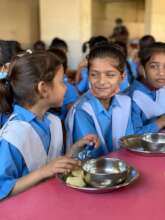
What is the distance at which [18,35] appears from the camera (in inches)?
265

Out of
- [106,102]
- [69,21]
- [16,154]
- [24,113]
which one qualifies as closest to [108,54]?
[106,102]

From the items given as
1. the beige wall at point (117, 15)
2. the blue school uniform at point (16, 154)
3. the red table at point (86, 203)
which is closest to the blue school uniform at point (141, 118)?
the blue school uniform at point (16, 154)

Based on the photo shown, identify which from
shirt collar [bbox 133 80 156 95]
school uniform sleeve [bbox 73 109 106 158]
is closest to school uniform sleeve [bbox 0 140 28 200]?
school uniform sleeve [bbox 73 109 106 158]

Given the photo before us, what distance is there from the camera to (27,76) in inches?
53.6

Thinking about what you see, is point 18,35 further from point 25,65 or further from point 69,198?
point 69,198

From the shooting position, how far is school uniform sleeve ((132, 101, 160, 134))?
1800 millimetres

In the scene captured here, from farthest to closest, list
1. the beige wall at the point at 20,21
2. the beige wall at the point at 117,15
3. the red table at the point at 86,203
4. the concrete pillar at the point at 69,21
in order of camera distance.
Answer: the beige wall at the point at 117,15 → the beige wall at the point at 20,21 → the concrete pillar at the point at 69,21 → the red table at the point at 86,203

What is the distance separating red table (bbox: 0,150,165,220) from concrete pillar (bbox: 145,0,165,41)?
5030mm

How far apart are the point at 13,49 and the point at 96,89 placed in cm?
64

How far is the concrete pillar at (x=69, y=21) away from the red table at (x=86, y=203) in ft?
14.5

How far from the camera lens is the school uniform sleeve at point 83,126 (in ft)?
5.31

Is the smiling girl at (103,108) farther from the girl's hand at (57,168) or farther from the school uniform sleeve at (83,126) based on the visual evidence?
the girl's hand at (57,168)

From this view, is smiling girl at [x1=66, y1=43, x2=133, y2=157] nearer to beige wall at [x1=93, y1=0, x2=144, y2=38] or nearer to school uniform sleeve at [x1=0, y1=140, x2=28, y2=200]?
school uniform sleeve at [x1=0, y1=140, x2=28, y2=200]

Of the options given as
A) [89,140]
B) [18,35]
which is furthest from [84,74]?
[18,35]
